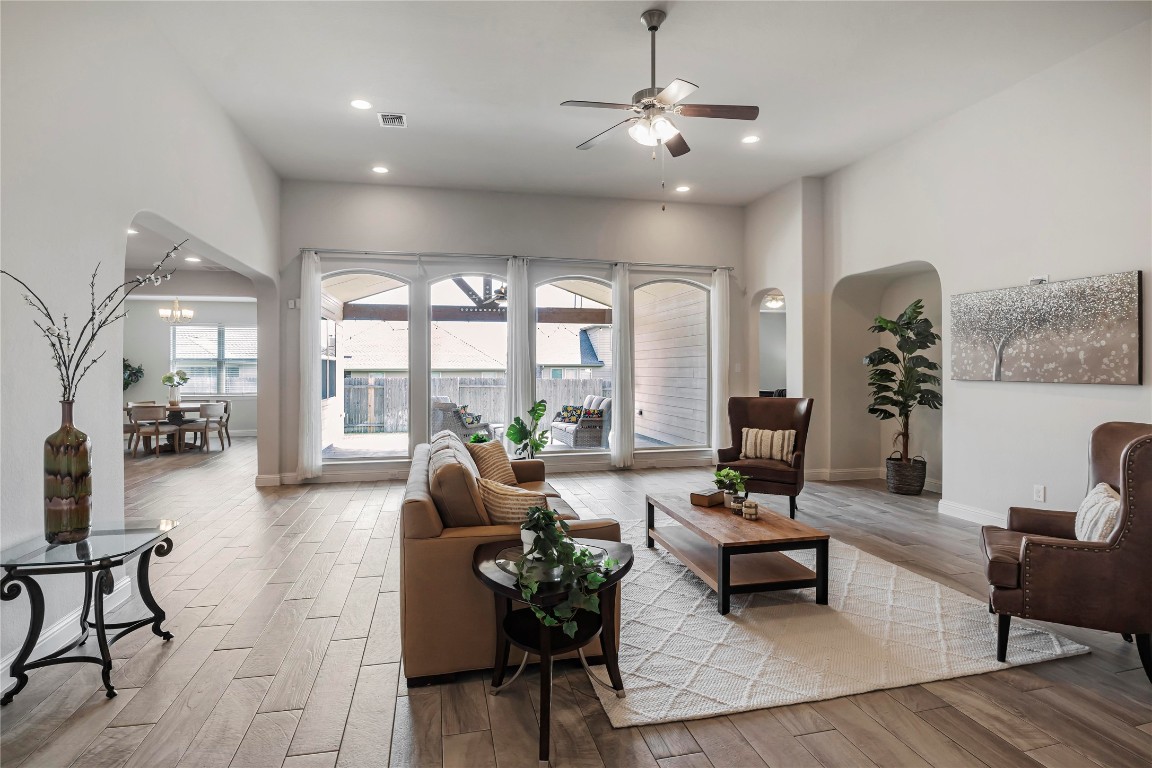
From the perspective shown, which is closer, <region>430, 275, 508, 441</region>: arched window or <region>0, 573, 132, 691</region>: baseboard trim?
<region>0, 573, 132, 691</region>: baseboard trim

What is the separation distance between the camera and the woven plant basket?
5.80m

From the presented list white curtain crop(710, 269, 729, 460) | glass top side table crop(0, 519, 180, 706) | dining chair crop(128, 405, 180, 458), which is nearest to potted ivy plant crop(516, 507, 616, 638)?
glass top side table crop(0, 519, 180, 706)

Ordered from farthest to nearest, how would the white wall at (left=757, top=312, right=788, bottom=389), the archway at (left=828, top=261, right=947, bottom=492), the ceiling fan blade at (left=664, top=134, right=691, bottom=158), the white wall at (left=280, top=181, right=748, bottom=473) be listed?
1. the white wall at (left=757, top=312, right=788, bottom=389)
2. the white wall at (left=280, top=181, right=748, bottom=473)
3. the archway at (left=828, top=261, right=947, bottom=492)
4. the ceiling fan blade at (left=664, top=134, right=691, bottom=158)

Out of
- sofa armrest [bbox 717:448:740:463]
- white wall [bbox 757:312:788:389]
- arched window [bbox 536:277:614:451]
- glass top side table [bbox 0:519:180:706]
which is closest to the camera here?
glass top side table [bbox 0:519:180:706]

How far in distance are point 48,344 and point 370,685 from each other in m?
2.11

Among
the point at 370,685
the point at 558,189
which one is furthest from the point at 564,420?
the point at 370,685

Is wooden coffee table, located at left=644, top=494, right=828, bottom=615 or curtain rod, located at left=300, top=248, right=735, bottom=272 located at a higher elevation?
curtain rod, located at left=300, top=248, right=735, bottom=272

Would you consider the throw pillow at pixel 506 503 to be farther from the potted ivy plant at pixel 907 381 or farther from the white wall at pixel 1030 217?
the potted ivy plant at pixel 907 381

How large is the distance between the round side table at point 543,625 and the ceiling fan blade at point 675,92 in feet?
7.91

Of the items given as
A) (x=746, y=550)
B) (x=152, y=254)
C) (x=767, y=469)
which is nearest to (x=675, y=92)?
(x=746, y=550)

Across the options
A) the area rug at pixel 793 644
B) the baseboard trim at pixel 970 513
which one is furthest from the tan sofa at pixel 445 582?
the baseboard trim at pixel 970 513

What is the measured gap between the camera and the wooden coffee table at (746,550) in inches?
119

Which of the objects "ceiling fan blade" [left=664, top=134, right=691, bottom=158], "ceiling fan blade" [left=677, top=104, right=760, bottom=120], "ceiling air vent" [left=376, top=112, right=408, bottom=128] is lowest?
"ceiling fan blade" [left=664, top=134, right=691, bottom=158]

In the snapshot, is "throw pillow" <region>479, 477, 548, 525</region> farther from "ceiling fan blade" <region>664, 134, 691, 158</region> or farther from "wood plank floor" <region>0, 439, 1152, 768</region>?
"ceiling fan blade" <region>664, 134, 691, 158</region>
